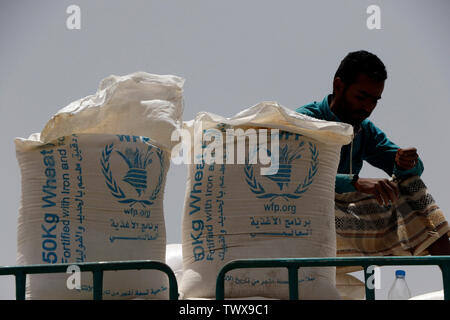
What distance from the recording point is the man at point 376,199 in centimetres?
297

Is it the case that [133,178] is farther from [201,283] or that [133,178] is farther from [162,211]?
[201,283]

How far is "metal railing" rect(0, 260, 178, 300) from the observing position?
1.80 metres

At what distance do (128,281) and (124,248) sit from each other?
113 millimetres

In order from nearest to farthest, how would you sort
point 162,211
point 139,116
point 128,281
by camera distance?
point 128,281 < point 162,211 < point 139,116

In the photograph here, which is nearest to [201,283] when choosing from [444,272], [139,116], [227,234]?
[227,234]

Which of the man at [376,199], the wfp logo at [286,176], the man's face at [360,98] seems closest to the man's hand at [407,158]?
the man at [376,199]

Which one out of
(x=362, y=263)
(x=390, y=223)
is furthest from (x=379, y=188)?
(x=362, y=263)

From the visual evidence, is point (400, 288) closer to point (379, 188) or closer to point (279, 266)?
point (379, 188)

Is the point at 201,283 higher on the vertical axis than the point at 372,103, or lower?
lower

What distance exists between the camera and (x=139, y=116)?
2.59 m

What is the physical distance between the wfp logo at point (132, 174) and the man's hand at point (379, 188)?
39.7 inches

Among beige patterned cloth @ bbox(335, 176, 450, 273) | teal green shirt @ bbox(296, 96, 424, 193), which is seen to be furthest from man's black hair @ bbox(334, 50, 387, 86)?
beige patterned cloth @ bbox(335, 176, 450, 273)

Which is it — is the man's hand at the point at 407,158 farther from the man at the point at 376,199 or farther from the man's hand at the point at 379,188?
the man's hand at the point at 379,188

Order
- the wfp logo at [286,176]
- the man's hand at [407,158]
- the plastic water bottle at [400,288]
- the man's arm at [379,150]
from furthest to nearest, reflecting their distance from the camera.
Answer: the man's arm at [379,150] → the man's hand at [407,158] → the plastic water bottle at [400,288] → the wfp logo at [286,176]
